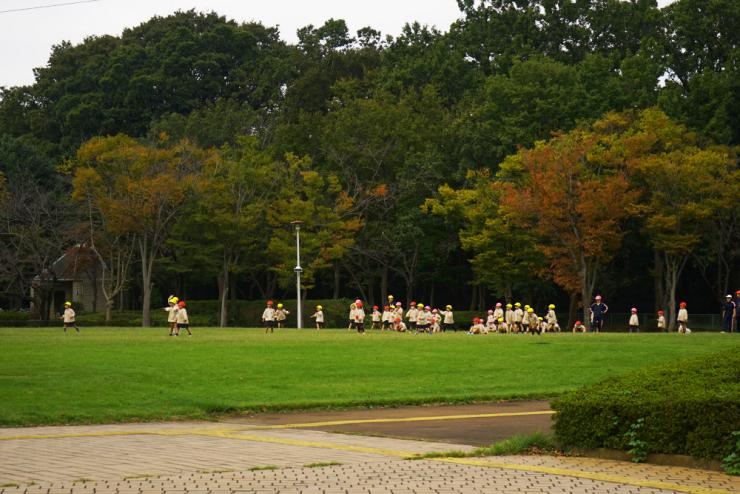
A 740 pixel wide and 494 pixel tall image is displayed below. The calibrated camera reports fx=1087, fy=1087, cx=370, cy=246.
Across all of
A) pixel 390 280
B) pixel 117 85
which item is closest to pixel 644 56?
pixel 390 280

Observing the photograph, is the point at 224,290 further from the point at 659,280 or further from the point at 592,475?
the point at 592,475

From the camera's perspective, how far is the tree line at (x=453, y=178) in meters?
59.8

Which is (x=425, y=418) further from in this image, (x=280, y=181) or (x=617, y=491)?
(x=280, y=181)

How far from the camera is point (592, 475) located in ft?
36.7

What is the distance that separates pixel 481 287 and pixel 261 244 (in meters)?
14.9

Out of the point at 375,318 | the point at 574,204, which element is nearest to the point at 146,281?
the point at 375,318

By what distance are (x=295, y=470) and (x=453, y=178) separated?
60816mm

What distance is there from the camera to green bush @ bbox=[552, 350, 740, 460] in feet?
37.7

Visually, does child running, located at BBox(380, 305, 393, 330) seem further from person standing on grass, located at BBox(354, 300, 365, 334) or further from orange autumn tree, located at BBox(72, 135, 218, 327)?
orange autumn tree, located at BBox(72, 135, 218, 327)

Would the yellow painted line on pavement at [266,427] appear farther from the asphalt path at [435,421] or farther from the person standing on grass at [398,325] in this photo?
the person standing on grass at [398,325]

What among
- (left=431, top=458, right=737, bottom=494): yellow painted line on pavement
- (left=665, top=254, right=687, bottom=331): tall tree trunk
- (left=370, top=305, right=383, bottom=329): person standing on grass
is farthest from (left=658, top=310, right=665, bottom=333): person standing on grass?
(left=431, top=458, right=737, bottom=494): yellow painted line on pavement

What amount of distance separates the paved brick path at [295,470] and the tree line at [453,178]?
45843mm

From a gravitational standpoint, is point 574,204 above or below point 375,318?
above

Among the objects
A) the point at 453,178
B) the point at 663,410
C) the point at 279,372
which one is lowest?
the point at 279,372
